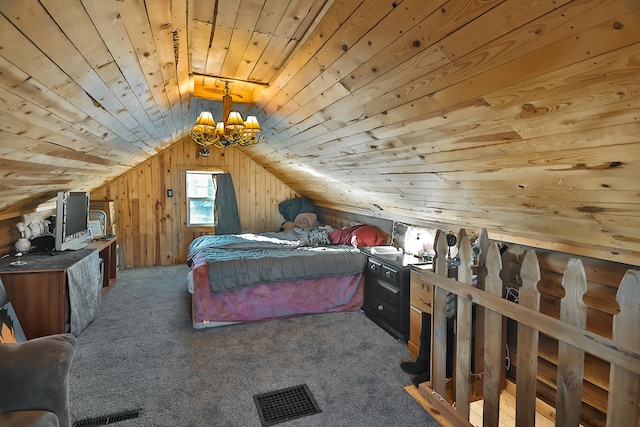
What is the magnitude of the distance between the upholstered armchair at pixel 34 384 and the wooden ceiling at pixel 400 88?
1015mm

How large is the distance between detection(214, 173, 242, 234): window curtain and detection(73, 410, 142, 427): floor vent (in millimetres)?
3992

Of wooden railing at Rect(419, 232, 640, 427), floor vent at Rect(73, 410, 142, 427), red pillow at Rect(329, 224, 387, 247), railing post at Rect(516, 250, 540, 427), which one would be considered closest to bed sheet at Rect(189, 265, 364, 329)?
red pillow at Rect(329, 224, 387, 247)

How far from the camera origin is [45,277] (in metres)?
2.89

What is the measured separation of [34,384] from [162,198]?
15.5 feet

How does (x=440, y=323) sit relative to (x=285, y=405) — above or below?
above

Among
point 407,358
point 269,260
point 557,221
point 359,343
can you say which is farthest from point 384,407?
point 269,260

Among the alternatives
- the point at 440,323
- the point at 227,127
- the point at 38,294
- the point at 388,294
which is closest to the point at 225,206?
the point at 38,294

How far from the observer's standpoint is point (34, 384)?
1422 mm

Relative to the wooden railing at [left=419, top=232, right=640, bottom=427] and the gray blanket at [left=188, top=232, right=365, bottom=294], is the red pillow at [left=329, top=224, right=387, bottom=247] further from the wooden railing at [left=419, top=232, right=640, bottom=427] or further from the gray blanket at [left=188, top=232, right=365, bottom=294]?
the wooden railing at [left=419, top=232, right=640, bottom=427]

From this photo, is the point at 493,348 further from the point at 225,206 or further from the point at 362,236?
the point at 225,206

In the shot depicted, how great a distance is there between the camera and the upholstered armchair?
1381 mm

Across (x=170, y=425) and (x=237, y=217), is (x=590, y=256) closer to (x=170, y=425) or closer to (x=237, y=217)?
(x=170, y=425)

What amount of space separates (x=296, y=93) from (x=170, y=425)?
2.27 m

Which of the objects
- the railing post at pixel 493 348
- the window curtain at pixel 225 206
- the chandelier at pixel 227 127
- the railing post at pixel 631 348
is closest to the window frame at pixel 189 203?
the window curtain at pixel 225 206
